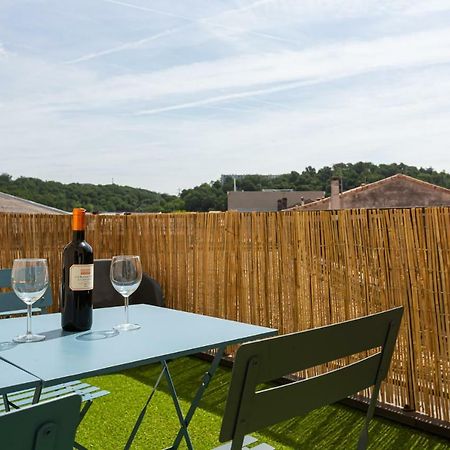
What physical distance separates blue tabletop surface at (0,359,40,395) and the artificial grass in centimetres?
185

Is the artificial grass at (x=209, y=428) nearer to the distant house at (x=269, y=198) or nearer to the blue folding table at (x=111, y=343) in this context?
the blue folding table at (x=111, y=343)

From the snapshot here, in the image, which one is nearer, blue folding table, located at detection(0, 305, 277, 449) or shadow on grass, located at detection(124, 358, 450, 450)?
blue folding table, located at detection(0, 305, 277, 449)

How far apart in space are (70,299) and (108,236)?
4195mm

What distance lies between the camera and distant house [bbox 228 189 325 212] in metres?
36.1

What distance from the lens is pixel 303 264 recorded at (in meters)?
4.23

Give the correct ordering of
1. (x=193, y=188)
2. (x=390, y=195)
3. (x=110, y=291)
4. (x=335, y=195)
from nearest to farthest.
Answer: (x=110, y=291), (x=390, y=195), (x=335, y=195), (x=193, y=188)

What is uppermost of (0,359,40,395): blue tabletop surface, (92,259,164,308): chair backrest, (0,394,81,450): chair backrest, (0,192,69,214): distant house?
(0,192,69,214): distant house

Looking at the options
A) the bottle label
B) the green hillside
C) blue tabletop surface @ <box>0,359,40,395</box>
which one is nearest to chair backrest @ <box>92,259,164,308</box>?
the green hillside

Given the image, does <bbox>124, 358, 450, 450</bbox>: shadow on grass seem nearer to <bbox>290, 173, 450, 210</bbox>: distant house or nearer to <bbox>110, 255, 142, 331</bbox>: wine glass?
<bbox>110, 255, 142, 331</bbox>: wine glass

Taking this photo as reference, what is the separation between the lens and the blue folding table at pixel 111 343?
155 cm

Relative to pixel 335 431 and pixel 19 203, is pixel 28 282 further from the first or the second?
pixel 19 203

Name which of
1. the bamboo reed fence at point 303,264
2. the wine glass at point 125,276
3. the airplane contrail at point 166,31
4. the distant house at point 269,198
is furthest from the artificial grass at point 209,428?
the distant house at point 269,198

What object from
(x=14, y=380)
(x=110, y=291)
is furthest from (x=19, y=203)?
(x=14, y=380)

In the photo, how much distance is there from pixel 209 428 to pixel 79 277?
1.96 meters
